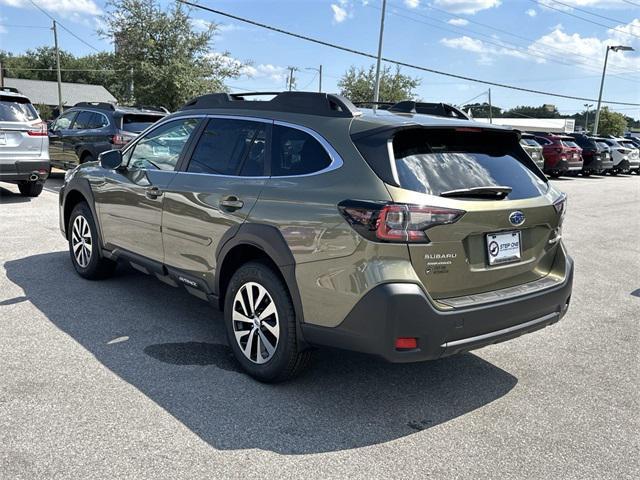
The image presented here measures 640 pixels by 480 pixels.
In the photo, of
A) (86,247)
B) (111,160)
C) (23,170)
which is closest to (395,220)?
(111,160)

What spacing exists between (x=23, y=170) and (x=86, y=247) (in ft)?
16.2

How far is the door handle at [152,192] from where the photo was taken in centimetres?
453

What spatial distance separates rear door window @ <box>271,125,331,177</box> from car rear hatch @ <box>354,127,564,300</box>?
0.29 m

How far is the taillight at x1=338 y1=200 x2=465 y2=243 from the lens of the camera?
2.96 m

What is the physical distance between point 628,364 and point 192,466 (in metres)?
3.32

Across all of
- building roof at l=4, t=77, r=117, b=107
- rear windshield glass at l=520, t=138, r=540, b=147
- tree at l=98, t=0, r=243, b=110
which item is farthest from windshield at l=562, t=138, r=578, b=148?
building roof at l=4, t=77, r=117, b=107

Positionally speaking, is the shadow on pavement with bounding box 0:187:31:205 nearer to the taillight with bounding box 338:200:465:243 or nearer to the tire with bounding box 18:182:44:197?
the tire with bounding box 18:182:44:197

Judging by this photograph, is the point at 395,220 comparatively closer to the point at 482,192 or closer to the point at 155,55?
the point at 482,192

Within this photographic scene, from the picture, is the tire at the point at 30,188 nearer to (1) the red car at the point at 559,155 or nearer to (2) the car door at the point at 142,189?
(2) the car door at the point at 142,189

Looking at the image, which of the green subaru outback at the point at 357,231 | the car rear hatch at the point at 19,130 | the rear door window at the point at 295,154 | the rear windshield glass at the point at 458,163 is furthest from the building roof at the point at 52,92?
the rear windshield glass at the point at 458,163

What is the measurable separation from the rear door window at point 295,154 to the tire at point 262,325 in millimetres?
641

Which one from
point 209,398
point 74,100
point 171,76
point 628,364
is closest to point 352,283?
point 209,398

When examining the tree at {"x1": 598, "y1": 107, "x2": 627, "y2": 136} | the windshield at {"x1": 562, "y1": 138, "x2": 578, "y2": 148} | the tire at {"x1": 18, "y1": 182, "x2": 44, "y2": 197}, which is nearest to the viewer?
the tire at {"x1": 18, "y1": 182, "x2": 44, "y2": 197}

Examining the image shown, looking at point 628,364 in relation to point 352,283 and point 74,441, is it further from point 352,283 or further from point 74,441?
point 74,441
